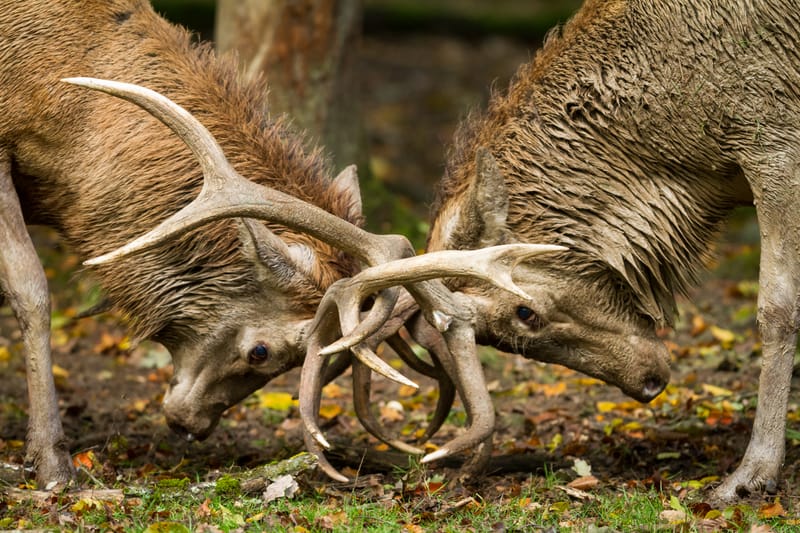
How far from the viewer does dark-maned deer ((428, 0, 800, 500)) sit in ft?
19.6

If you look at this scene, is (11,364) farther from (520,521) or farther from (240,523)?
(520,521)

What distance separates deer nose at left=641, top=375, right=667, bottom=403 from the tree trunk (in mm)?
3673

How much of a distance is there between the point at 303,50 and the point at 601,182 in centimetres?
357

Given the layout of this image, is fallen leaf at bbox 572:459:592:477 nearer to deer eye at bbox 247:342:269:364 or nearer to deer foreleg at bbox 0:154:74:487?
deer eye at bbox 247:342:269:364

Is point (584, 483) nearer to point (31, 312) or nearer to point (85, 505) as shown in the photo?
point (85, 505)

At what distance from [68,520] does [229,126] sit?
243 cm

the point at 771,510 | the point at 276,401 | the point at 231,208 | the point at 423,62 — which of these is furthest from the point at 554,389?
the point at 423,62

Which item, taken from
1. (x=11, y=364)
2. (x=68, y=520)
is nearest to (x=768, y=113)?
(x=68, y=520)

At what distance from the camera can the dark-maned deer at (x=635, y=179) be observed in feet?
19.6

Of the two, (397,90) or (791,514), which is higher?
(791,514)

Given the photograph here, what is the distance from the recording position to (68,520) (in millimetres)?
5148

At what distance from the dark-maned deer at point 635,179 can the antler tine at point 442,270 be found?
710 mm

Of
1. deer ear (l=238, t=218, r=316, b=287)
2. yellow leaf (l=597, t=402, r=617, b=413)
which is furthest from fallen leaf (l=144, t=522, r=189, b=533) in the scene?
yellow leaf (l=597, t=402, r=617, b=413)

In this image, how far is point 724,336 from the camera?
9055 millimetres
